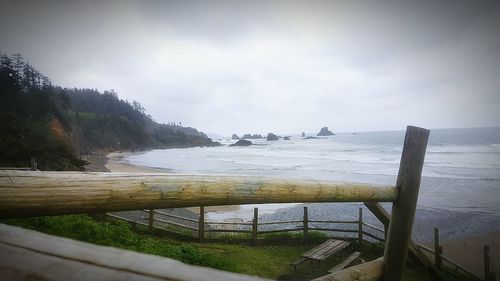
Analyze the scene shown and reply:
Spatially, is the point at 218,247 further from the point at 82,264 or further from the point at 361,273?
the point at 82,264

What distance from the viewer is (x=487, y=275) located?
7.49 metres

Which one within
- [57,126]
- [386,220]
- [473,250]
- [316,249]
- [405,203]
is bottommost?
[473,250]

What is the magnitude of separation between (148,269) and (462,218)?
67.4ft

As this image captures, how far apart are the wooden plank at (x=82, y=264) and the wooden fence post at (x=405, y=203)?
2162 mm

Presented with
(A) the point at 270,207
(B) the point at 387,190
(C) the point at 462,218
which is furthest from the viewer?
(A) the point at 270,207

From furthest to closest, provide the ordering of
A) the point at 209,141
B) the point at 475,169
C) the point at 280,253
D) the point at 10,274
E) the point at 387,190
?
the point at 209,141
the point at 475,169
the point at 280,253
the point at 387,190
the point at 10,274

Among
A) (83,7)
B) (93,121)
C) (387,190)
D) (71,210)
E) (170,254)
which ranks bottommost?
(170,254)

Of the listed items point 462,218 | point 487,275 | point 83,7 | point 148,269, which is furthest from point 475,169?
point 83,7

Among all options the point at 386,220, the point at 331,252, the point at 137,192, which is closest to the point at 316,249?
the point at 331,252

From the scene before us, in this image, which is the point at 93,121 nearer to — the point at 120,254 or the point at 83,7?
the point at 120,254

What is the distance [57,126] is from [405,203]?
54.3 metres

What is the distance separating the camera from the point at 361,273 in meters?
2.17

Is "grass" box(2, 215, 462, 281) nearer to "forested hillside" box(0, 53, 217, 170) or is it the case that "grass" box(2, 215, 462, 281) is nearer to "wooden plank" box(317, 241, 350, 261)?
"wooden plank" box(317, 241, 350, 261)

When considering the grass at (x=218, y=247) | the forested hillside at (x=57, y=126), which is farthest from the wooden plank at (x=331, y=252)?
the forested hillside at (x=57, y=126)
